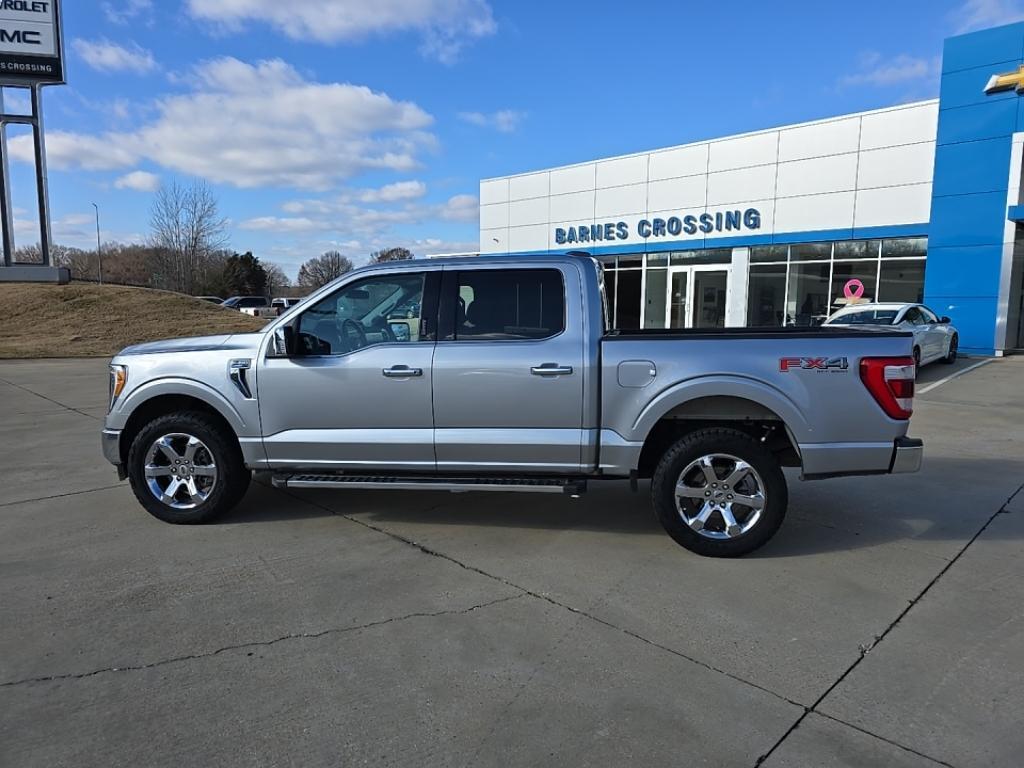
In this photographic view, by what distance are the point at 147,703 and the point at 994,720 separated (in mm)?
3570

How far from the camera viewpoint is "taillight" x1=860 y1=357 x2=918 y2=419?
429cm

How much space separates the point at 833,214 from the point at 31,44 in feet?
95.3

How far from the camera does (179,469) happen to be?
5.19 meters

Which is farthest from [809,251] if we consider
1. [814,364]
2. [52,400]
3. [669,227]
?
[52,400]

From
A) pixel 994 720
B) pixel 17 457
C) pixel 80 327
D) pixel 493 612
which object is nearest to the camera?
pixel 994 720

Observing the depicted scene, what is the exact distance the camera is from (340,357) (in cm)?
490

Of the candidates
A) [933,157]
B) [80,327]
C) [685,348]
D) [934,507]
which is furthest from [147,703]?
[80,327]

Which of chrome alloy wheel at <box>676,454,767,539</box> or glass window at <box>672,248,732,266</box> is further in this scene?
glass window at <box>672,248,732,266</box>

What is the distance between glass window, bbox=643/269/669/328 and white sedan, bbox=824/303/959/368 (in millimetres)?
9751

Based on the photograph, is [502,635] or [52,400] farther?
[52,400]

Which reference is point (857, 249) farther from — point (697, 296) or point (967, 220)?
point (697, 296)

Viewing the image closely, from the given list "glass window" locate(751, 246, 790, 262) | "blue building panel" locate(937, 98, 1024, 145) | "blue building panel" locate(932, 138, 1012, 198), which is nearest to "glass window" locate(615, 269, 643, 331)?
"glass window" locate(751, 246, 790, 262)

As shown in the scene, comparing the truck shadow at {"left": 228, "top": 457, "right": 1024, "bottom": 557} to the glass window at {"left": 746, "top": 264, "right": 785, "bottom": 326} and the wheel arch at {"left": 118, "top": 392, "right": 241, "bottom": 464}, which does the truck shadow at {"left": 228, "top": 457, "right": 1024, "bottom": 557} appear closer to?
the wheel arch at {"left": 118, "top": 392, "right": 241, "bottom": 464}

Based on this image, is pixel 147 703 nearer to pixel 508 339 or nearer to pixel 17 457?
pixel 508 339
